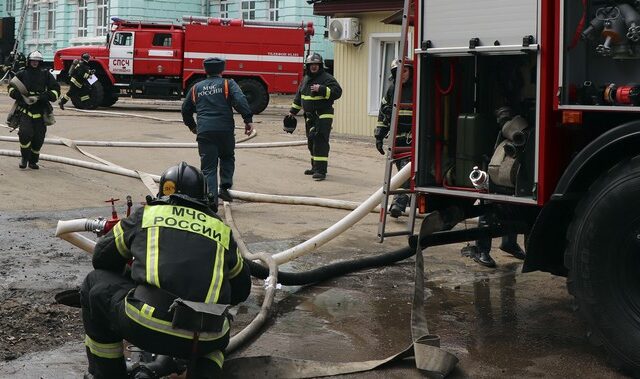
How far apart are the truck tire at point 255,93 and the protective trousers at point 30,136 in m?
13.5

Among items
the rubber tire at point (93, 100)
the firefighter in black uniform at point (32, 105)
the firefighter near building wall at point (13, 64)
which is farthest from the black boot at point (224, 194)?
the firefighter near building wall at point (13, 64)

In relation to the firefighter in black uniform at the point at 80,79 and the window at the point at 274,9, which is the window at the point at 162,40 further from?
the window at the point at 274,9

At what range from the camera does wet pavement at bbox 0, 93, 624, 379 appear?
5.31 m

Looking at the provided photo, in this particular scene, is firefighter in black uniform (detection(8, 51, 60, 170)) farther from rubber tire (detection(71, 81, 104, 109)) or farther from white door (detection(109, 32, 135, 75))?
white door (detection(109, 32, 135, 75))

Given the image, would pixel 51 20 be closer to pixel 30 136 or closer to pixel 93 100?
pixel 93 100

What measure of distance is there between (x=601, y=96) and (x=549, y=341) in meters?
1.53

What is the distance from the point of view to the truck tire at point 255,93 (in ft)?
84.9

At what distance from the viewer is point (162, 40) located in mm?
25875

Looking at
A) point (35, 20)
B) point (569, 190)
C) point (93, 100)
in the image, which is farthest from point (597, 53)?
point (35, 20)

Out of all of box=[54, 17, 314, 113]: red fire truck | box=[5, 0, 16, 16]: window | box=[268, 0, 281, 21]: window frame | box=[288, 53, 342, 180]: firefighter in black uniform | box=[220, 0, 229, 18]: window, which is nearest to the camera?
box=[288, 53, 342, 180]: firefighter in black uniform

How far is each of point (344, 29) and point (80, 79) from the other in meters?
7.75

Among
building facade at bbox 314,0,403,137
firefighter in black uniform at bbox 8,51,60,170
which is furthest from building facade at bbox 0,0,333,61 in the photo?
firefighter in black uniform at bbox 8,51,60,170

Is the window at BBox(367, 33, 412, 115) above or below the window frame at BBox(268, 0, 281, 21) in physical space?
below

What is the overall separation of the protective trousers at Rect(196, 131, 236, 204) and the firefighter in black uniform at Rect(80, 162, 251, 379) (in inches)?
210
